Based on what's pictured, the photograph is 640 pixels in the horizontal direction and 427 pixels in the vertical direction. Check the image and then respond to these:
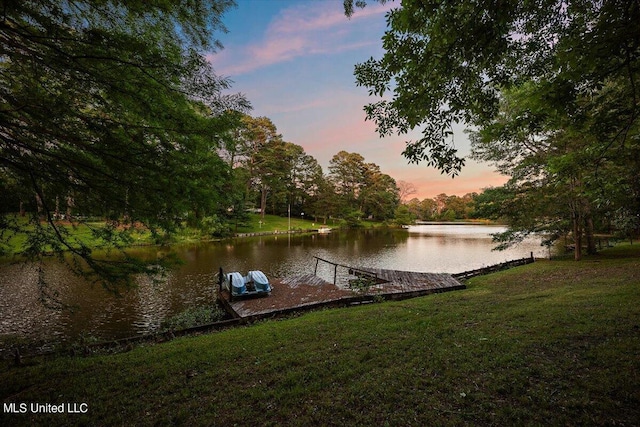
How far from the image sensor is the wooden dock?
369 inches

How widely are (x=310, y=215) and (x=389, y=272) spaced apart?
151 feet

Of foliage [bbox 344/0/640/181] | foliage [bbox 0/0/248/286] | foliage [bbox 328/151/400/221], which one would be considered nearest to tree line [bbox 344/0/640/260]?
foliage [bbox 344/0/640/181]

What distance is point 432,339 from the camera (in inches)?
206

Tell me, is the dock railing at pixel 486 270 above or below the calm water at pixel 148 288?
above

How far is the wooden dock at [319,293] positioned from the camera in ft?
30.7

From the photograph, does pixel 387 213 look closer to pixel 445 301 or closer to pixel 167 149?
pixel 445 301

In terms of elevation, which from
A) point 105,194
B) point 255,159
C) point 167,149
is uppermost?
point 255,159

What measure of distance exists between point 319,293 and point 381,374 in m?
7.25

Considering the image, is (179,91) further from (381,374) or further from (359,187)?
(359,187)

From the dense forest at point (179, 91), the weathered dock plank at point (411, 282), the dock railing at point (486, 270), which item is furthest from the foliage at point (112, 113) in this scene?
the dock railing at point (486, 270)

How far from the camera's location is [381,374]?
4.02 meters

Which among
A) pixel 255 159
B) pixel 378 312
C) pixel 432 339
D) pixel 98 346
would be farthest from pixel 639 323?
pixel 255 159

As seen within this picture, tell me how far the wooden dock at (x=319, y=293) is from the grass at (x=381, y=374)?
8.43ft

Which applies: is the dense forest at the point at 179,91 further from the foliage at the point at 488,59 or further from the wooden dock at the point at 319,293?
the wooden dock at the point at 319,293
